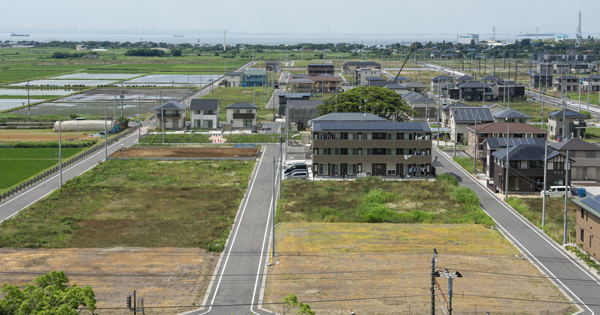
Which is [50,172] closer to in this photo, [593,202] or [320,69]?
[593,202]

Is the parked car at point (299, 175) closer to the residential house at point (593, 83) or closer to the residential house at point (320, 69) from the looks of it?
the residential house at point (593, 83)

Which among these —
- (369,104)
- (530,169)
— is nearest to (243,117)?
(369,104)

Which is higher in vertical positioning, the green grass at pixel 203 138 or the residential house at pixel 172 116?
the residential house at pixel 172 116

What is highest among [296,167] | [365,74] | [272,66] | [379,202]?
[272,66]

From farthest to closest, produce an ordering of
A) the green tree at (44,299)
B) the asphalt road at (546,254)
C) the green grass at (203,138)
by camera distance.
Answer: the green grass at (203,138), the asphalt road at (546,254), the green tree at (44,299)

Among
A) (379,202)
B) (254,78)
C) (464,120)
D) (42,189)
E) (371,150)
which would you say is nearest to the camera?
(379,202)

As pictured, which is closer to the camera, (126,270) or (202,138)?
(126,270)

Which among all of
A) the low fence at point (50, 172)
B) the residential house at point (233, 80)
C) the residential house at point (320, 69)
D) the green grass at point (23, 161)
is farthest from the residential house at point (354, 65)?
the green grass at point (23, 161)
